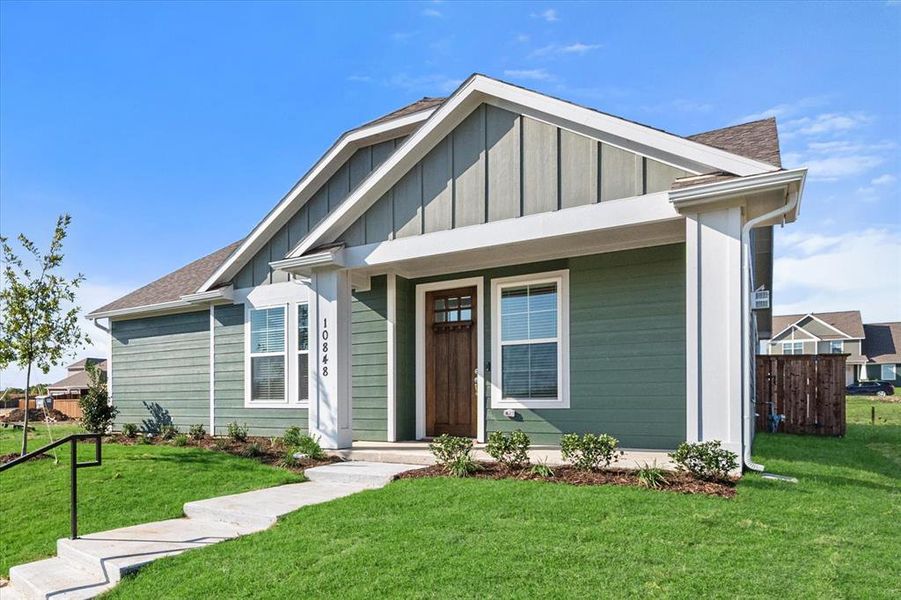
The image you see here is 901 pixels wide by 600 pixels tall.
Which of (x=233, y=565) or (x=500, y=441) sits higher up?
(x=500, y=441)

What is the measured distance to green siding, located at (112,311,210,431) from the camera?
11.5 metres

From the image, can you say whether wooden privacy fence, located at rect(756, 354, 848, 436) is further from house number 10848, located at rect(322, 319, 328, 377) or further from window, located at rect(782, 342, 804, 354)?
window, located at rect(782, 342, 804, 354)

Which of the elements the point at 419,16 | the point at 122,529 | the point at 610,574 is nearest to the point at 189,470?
the point at 122,529

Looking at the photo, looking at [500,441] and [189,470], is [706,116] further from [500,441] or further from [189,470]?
[189,470]

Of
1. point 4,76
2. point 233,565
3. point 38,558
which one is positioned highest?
point 4,76

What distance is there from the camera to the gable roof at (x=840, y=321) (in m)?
40.0

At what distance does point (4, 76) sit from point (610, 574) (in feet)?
44.1

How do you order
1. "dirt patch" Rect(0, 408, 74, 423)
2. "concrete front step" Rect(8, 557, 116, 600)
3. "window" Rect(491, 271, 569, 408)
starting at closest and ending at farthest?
"concrete front step" Rect(8, 557, 116, 600)
"window" Rect(491, 271, 569, 408)
"dirt patch" Rect(0, 408, 74, 423)

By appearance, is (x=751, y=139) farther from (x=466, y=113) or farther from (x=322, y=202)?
(x=322, y=202)

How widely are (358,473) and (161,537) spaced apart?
212 cm

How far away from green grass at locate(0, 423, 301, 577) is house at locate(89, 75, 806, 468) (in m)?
1.53

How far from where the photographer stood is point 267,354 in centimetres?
1037

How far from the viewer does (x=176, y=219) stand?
15398 millimetres

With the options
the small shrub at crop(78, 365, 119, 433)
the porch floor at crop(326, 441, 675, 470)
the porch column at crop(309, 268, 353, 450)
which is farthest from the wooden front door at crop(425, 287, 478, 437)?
the small shrub at crop(78, 365, 119, 433)
